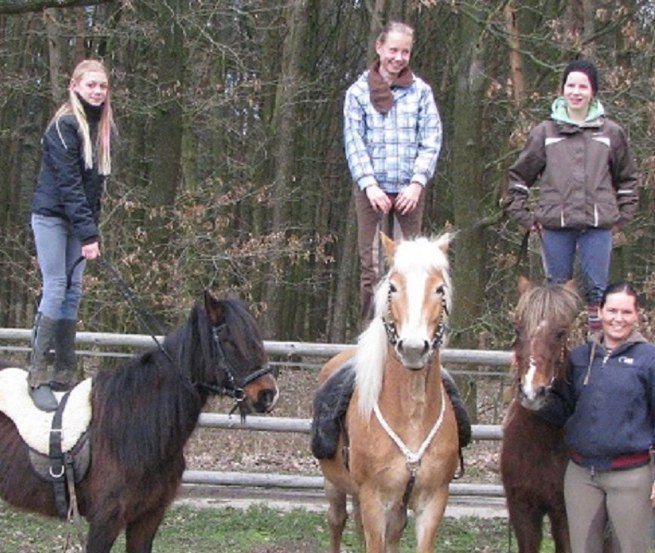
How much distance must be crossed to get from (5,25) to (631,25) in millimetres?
11023

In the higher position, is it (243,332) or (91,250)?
(91,250)

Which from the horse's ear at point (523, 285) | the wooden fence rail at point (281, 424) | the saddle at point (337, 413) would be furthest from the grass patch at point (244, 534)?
the horse's ear at point (523, 285)

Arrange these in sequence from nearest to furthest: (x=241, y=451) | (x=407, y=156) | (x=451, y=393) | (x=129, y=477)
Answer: (x=129, y=477), (x=451, y=393), (x=407, y=156), (x=241, y=451)

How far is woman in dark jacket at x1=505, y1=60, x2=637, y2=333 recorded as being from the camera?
21.7 feet

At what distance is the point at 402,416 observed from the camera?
5.94m

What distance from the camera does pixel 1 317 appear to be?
22891 millimetres

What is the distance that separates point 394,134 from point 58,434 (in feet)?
8.85

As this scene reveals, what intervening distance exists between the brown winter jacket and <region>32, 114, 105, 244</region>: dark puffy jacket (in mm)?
2507

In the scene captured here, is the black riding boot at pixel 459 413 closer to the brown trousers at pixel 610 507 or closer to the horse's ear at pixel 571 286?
the brown trousers at pixel 610 507

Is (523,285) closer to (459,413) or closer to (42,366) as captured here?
(459,413)

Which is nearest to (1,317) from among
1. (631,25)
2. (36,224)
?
(631,25)

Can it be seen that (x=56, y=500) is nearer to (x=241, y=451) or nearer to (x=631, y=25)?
(x=241, y=451)

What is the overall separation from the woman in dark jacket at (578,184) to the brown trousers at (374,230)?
0.66 meters

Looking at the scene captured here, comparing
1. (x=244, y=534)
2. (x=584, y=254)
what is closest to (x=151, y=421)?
(x=584, y=254)
